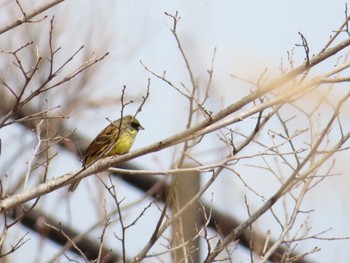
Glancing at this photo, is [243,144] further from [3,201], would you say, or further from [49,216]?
[49,216]

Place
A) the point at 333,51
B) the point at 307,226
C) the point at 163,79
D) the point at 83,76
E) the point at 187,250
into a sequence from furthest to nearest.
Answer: the point at 83,76, the point at 307,226, the point at 187,250, the point at 163,79, the point at 333,51

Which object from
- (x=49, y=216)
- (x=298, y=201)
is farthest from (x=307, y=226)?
(x=49, y=216)

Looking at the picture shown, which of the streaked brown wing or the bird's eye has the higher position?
the bird's eye

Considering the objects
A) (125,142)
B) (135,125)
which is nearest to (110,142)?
(125,142)

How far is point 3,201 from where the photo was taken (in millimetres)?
3748

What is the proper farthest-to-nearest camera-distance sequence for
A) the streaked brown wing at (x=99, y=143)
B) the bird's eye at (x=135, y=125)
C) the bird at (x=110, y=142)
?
1. the bird's eye at (x=135, y=125)
2. the streaked brown wing at (x=99, y=143)
3. the bird at (x=110, y=142)

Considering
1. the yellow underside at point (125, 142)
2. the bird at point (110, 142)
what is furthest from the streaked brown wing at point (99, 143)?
the yellow underside at point (125, 142)

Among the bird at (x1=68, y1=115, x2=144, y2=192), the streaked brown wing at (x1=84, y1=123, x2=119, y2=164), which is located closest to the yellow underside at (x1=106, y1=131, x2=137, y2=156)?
the bird at (x1=68, y1=115, x2=144, y2=192)

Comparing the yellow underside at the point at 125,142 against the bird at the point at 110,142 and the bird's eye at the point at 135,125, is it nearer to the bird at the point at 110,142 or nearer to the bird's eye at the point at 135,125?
the bird at the point at 110,142

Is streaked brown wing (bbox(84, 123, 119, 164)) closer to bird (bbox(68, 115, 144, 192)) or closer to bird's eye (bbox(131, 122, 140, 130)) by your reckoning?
bird (bbox(68, 115, 144, 192))

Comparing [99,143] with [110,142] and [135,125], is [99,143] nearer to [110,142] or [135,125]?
[110,142]

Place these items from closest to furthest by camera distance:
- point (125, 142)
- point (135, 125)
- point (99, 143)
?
point (125, 142) → point (99, 143) → point (135, 125)

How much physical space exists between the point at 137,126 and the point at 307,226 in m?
2.08

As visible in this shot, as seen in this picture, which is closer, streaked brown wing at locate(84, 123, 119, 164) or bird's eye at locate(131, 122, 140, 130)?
streaked brown wing at locate(84, 123, 119, 164)
